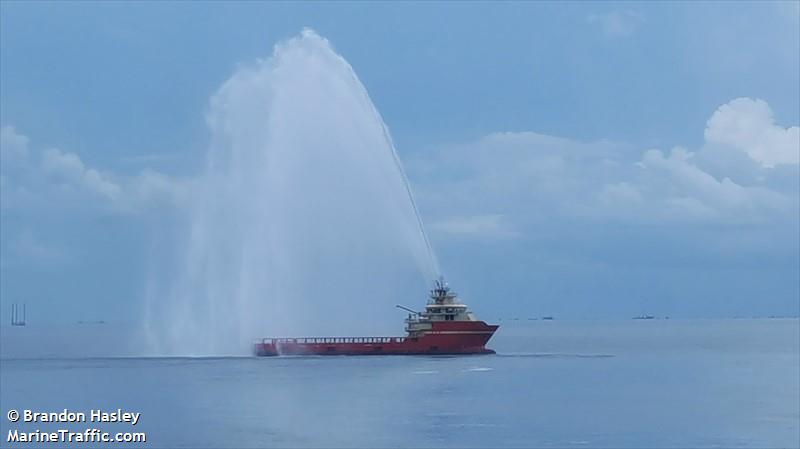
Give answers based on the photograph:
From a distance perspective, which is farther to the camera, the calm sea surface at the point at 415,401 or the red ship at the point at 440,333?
the red ship at the point at 440,333

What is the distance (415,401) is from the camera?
53188 millimetres

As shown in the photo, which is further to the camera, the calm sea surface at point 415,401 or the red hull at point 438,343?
the red hull at point 438,343

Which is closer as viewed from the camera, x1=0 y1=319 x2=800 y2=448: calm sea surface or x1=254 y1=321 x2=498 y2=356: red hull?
x1=0 y1=319 x2=800 y2=448: calm sea surface

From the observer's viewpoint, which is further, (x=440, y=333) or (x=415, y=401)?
(x=440, y=333)

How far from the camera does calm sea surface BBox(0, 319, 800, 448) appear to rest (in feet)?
137

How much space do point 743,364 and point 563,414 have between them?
47.8 metres

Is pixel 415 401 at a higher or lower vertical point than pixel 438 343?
lower

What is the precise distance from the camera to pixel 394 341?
8006 cm

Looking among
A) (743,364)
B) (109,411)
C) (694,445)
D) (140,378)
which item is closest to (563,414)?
(694,445)

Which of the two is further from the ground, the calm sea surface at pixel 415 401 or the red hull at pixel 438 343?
the red hull at pixel 438 343

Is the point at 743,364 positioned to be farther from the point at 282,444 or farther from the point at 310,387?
the point at 282,444

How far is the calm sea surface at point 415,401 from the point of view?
1650 inches

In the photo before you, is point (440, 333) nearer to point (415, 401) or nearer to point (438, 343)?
point (438, 343)

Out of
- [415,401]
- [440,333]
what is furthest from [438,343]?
[415,401]
